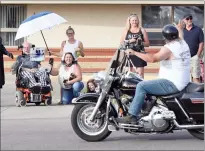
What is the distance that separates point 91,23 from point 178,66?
1065 centimetres

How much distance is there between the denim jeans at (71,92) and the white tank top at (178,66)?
4.23 meters

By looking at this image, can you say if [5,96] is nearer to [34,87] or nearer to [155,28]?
[34,87]

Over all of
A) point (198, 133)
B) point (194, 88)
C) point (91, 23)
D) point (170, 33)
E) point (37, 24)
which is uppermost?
point (91, 23)

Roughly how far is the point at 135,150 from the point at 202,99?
1.18m

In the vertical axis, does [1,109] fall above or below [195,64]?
below

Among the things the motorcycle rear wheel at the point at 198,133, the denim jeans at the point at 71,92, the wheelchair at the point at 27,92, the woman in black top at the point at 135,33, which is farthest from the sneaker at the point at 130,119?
the wheelchair at the point at 27,92

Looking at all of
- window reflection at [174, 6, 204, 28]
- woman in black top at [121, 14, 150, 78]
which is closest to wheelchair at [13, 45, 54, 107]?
woman in black top at [121, 14, 150, 78]

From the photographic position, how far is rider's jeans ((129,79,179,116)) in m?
8.11

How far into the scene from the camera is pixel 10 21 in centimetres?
1892

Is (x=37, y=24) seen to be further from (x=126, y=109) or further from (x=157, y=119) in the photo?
(x=157, y=119)

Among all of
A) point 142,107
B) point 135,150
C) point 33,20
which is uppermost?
point 33,20

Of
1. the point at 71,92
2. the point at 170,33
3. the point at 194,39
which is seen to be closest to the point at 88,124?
the point at 170,33

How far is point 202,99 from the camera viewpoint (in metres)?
8.12

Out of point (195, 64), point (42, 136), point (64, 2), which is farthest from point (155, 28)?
point (42, 136)
